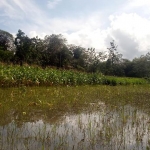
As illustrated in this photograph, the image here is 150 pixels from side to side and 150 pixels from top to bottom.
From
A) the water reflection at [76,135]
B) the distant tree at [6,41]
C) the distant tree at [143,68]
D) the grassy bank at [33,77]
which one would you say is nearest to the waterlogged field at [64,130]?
the water reflection at [76,135]

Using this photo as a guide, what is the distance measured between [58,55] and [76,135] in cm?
3085

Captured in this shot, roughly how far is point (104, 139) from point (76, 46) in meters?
36.6

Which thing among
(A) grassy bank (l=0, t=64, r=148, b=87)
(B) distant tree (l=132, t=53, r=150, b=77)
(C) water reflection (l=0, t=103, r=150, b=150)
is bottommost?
(C) water reflection (l=0, t=103, r=150, b=150)

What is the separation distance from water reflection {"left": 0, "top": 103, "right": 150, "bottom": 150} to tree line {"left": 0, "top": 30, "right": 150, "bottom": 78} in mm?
24708

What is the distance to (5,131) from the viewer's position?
4.23 meters

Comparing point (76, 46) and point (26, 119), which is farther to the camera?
point (76, 46)

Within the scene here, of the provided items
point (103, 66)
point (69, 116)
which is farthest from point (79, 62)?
point (69, 116)

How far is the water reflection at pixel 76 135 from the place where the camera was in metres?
3.72

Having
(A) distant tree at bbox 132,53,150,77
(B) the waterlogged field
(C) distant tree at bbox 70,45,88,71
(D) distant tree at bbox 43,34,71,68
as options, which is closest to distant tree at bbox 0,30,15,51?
(D) distant tree at bbox 43,34,71,68

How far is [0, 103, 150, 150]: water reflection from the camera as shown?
12.2ft

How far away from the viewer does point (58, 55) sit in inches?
1368

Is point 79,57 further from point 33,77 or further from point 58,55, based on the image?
point 33,77

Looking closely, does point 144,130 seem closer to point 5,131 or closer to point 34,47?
point 5,131

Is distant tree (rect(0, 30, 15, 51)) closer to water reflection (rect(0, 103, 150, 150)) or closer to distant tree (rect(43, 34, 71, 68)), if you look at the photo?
distant tree (rect(43, 34, 71, 68))
